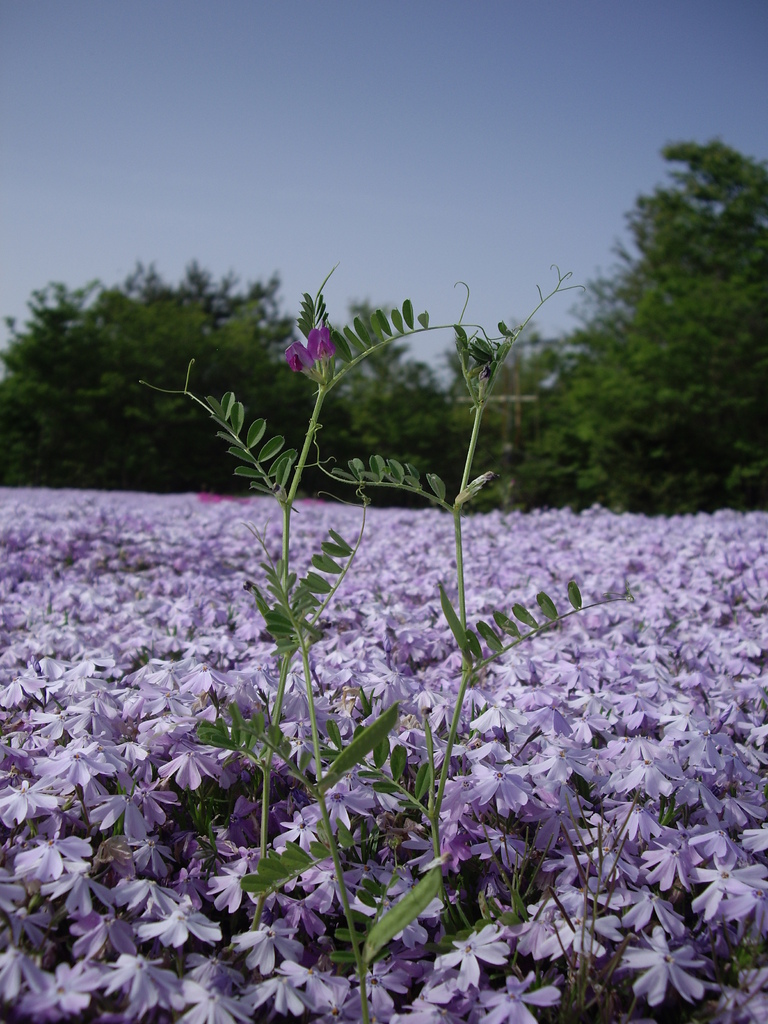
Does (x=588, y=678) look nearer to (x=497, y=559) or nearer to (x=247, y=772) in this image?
(x=247, y=772)

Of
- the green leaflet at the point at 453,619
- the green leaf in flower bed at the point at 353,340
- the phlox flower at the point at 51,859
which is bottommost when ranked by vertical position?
the phlox flower at the point at 51,859

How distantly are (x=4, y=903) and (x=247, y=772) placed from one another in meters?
0.57

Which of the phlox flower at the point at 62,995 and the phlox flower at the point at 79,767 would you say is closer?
the phlox flower at the point at 62,995

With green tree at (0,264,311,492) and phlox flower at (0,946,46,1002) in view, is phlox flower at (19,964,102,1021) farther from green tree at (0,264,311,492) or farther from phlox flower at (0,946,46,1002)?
green tree at (0,264,311,492)

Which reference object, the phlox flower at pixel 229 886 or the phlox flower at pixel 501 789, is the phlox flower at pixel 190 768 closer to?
the phlox flower at pixel 229 886

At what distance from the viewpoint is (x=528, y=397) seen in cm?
2109

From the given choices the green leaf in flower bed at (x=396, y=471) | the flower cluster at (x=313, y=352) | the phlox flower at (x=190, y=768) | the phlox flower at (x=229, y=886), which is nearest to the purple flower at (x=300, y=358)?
the flower cluster at (x=313, y=352)

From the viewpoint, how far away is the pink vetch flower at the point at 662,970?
1.12 metres

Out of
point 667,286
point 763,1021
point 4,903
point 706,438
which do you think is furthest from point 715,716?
point 667,286

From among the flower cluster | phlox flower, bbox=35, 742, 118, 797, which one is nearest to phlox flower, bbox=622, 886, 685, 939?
phlox flower, bbox=35, 742, 118, 797

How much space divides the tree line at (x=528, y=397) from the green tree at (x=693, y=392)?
5 cm

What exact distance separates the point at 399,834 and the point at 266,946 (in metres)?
0.35

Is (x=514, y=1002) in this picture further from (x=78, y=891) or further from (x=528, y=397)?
(x=528, y=397)

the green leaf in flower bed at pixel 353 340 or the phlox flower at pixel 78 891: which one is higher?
the green leaf in flower bed at pixel 353 340
